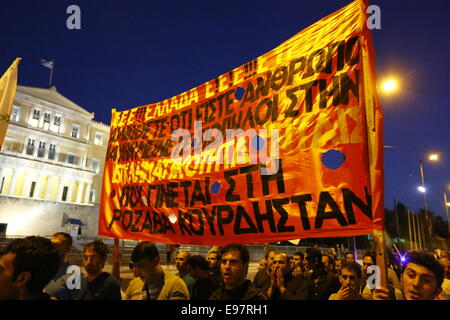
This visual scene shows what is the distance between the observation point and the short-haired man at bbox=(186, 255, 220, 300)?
4289 millimetres

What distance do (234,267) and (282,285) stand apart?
4.10ft

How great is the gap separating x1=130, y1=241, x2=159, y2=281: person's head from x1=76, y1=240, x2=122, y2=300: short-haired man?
294mm

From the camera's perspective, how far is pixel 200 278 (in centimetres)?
454

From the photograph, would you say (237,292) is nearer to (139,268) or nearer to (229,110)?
(139,268)

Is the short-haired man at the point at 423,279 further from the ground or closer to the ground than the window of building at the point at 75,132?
closer to the ground

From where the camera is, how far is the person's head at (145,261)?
3.64 m

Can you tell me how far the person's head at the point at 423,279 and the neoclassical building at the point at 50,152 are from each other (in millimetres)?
44823

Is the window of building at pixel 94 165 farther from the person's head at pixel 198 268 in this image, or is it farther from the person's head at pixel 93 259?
the person's head at pixel 93 259

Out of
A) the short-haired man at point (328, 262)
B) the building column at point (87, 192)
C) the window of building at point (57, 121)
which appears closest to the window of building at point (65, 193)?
the building column at point (87, 192)

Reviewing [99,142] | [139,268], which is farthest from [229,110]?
[99,142]

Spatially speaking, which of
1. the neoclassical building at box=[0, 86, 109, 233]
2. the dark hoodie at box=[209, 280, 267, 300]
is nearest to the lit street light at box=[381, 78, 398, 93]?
the dark hoodie at box=[209, 280, 267, 300]

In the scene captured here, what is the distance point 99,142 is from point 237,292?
52.2m

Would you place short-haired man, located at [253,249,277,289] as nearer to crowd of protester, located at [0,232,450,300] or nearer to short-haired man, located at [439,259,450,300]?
crowd of protester, located at [0,232,450,300]

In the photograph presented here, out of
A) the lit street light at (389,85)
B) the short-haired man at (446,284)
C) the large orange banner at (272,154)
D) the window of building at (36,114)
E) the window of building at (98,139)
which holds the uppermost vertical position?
the window of building at (36,114)
